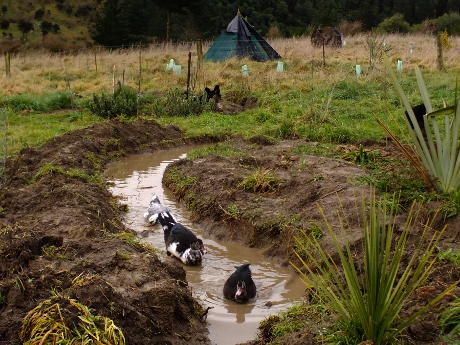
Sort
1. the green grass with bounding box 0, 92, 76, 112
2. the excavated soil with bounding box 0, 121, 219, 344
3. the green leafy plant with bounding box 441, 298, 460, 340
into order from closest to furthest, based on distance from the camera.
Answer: the green leafy plant with bounding box 441, 298, 460, 340, the excavated soil with bounding box 0, 121, 219, 344, the green grass with bounding box 0, 92, 76, 112

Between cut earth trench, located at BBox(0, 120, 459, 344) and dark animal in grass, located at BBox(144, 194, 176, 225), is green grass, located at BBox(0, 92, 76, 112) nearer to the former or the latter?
cut earth trench, located at BBox(0, 120, 459, 344)

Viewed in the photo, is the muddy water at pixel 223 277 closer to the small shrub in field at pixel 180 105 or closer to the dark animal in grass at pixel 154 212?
the dark animal in grass at pixel 154 212

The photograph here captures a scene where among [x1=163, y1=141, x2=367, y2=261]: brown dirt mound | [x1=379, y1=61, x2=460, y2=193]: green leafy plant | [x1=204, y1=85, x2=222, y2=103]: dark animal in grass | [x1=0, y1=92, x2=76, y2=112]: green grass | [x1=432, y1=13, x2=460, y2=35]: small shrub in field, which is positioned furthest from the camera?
[x1=432, y1=13, x2=460, y2=35]: small shrub in field

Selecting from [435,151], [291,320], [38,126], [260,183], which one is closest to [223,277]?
[291,320]

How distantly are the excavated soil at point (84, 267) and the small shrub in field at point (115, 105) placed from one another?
6896mm

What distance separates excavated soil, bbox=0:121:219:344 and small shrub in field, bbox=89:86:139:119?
6.90 metres

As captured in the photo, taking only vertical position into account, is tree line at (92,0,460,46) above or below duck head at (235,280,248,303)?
above

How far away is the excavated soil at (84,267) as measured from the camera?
4613 millimetres

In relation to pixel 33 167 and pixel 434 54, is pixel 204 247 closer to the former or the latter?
pixel 33 167

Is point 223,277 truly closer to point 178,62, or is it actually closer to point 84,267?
point 84,267

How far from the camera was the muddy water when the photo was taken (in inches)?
222

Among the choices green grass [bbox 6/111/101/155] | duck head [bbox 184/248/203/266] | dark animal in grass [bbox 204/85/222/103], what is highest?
dark animal in grass [bbox 204/85/222/103]

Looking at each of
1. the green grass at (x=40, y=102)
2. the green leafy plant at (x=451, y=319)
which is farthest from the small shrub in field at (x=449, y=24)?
the green leafy plant at (x=451, y=319)

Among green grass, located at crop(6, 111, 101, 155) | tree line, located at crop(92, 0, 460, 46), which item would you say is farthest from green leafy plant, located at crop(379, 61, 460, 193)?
tree line, located at crop(92, 0, 460, 46)
